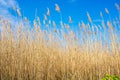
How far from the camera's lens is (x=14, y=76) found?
369 cm

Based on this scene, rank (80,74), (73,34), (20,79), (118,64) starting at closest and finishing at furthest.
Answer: (20,79), (80,74), (118,64), (73,34)

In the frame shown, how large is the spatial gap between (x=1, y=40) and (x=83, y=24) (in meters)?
1.65

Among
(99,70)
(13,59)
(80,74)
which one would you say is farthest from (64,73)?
(13,59)

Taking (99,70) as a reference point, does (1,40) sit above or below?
above

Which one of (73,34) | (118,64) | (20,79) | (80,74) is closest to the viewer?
(20,79)

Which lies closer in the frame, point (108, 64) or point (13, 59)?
point (13, 59)

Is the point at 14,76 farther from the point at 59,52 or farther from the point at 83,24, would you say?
the point at 83,24

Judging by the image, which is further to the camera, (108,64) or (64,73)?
(108,64)

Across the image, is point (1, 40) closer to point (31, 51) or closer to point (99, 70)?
point (31, 51)

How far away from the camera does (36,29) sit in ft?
13.9

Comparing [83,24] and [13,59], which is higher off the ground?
[83,24]

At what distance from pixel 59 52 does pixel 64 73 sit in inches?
19.2

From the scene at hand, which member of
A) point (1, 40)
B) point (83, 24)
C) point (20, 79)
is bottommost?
point (20, 79)

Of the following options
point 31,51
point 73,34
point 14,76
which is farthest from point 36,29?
point 14,76
